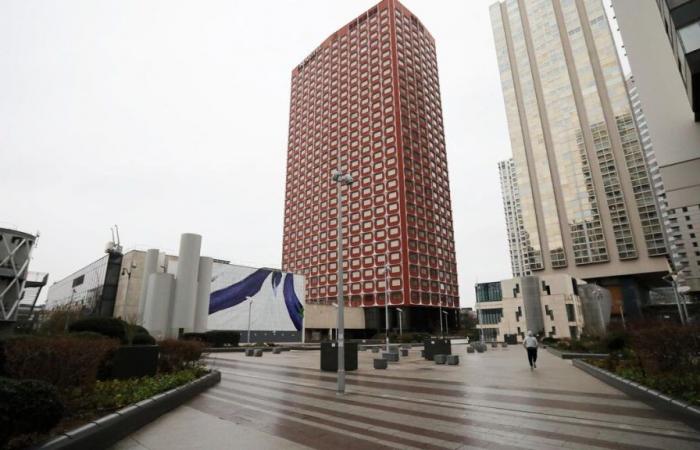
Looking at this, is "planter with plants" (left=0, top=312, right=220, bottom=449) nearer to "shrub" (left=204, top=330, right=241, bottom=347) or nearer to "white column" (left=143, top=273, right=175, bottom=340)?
"shrub" (left=204, top=330, right=241, bottom=347)

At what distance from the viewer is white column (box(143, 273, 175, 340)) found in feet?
141

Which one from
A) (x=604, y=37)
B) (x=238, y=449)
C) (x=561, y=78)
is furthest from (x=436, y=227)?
(x=238, y=449)

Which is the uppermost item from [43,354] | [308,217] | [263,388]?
[308,217]

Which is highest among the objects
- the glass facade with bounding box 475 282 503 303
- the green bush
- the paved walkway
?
the glass facade with bounding box 475 282 503 303

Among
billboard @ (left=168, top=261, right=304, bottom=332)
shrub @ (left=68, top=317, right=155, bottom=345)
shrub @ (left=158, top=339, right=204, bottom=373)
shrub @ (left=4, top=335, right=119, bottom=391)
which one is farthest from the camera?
billboard @ (left=168, top=261, right=304, bottom=332)

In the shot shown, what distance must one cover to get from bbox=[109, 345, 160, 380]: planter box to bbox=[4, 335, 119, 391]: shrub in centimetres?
330

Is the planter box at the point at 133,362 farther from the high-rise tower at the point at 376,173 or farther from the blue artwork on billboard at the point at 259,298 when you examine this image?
the high-rise tower at the point at 376,173

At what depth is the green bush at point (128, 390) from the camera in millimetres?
8133

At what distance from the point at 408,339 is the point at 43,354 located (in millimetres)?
57421

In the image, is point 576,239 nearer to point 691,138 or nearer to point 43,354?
point 691,138

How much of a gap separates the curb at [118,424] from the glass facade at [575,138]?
89453 mm

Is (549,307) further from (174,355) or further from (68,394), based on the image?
(68,394)

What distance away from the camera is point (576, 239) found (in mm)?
81625

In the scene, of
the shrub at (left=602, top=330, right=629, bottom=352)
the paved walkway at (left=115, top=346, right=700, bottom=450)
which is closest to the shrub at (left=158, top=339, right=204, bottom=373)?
the paved walkway at (left=115, top=346, right=700, bottom=450)
